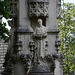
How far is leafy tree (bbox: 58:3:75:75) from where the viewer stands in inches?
998

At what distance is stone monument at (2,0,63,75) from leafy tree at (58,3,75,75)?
41.0 feet

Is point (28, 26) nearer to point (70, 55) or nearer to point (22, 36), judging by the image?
point (22, 36)

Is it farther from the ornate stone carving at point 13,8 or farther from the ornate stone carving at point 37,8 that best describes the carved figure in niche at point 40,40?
the ornate stone carving at point 13,8

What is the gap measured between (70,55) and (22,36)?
43.7 ft

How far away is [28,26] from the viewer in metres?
12.6

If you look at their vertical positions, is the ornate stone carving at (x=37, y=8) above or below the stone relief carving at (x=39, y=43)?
above

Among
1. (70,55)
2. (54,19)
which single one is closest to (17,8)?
(54,19)

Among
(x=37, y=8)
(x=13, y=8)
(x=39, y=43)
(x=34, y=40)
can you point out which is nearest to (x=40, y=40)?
(x=39, y=43)

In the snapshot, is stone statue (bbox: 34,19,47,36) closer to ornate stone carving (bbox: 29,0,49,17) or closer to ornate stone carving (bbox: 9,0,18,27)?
ornate stone carving (bbox: 29,0,49,17)

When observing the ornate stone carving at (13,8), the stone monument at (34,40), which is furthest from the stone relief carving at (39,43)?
the ornate stone carving at (13,8)

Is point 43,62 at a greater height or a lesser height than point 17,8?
lesser

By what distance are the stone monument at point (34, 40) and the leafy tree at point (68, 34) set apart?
12.5 meters

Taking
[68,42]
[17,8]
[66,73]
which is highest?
[17,8]

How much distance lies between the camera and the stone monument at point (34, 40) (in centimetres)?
1229
